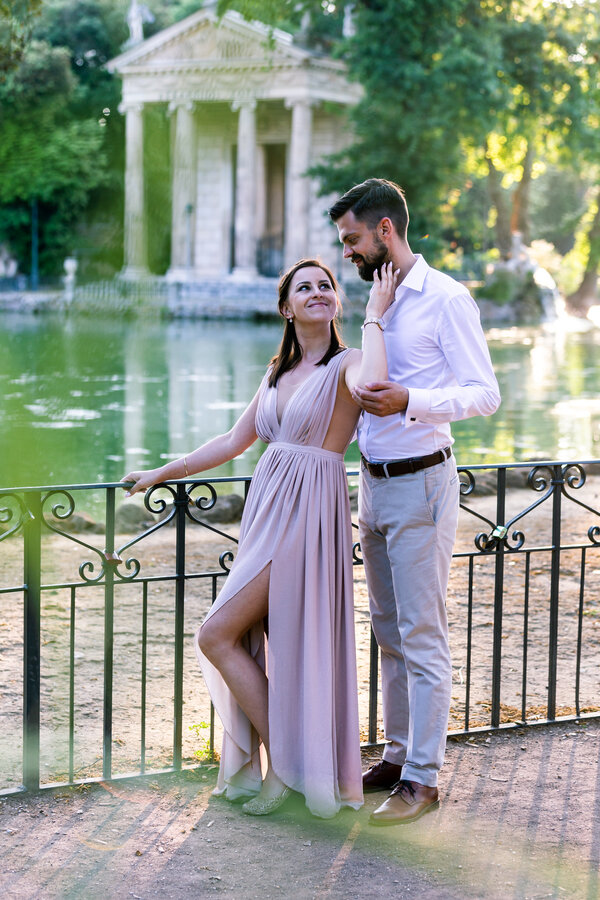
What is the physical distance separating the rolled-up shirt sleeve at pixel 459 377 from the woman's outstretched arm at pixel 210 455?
24.0 inches

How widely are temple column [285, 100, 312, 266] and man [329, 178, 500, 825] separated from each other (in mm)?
38528

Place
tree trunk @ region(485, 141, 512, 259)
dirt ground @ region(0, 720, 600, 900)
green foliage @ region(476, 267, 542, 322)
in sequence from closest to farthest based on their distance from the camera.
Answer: dirt ground @ region(0, 720, 600, 900)
green foliage @ region(476, 267, 542, 322)
tree trunk @ region(485, 141, 512, 259)

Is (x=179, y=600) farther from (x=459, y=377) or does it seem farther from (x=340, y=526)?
(x=459, y=377)

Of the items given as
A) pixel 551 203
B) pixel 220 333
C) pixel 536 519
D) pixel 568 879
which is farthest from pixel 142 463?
pixel 551 203

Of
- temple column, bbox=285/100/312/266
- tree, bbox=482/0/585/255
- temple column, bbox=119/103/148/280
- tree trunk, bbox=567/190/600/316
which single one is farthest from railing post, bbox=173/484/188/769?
tree trunk, bbox=567/190/600/316

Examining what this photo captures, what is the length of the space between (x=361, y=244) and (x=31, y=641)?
1.56 m

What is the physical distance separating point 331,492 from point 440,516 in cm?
33

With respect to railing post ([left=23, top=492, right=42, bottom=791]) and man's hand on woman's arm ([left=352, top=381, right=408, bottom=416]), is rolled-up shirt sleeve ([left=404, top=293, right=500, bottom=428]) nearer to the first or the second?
man's hand on woman's arm ([left=352, top=381, right=408, bottom=416])

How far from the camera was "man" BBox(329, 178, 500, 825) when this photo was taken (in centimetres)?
319

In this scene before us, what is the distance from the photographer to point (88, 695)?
504cm

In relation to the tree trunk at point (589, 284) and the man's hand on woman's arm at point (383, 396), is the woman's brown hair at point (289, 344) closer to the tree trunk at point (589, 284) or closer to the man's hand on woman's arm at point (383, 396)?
the man's hand on woman's arm at point (383, 396)

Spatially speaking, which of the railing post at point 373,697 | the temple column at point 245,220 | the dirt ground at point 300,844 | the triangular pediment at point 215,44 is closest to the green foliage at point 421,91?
the temple column at point 245,220

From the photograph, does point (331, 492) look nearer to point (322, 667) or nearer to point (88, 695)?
point (322, 667)

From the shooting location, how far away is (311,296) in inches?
Result: 132
